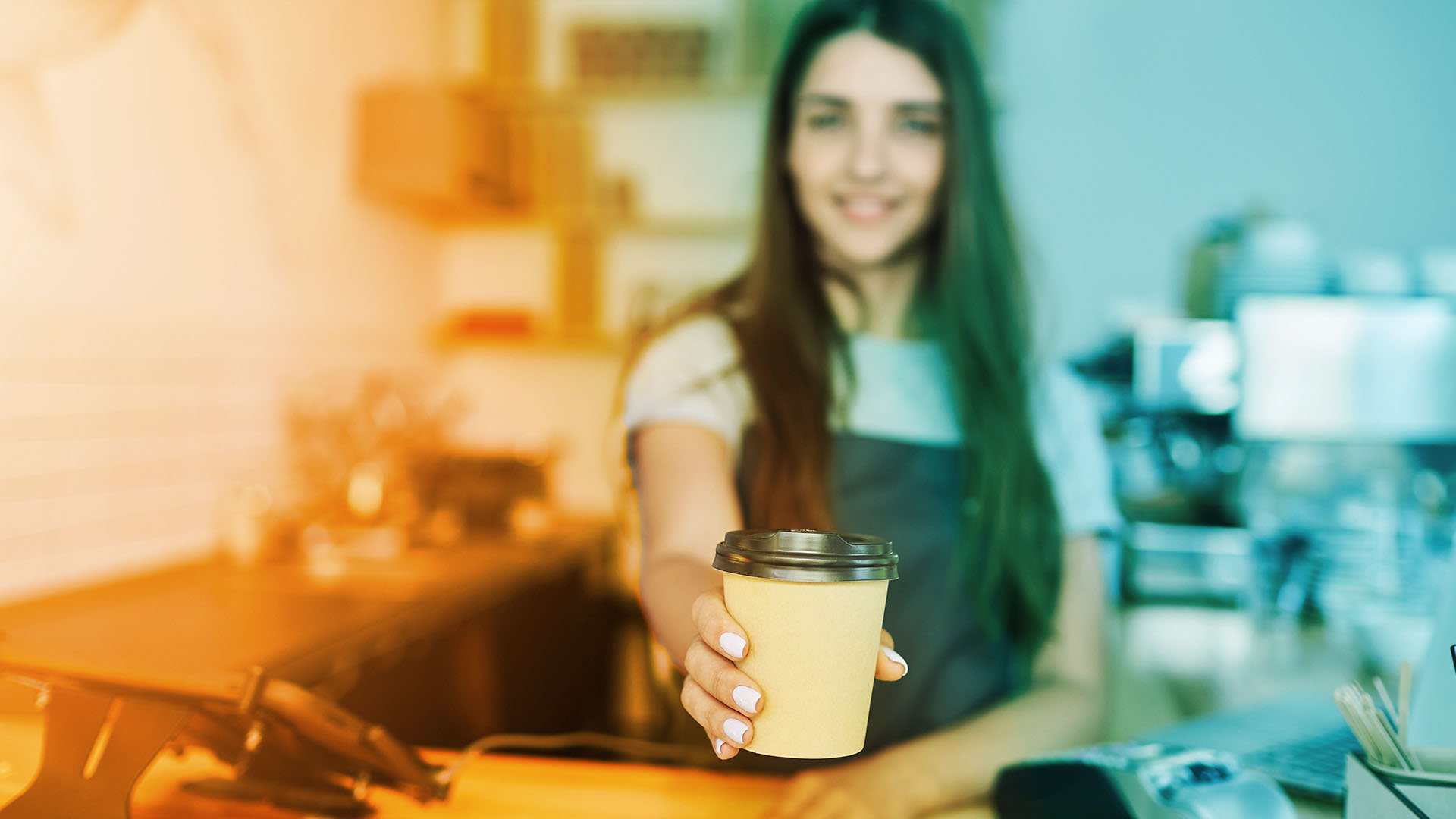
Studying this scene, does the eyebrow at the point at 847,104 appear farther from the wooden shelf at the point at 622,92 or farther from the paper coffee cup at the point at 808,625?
the wooden shelf at the point at 622,92

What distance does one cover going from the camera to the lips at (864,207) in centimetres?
99

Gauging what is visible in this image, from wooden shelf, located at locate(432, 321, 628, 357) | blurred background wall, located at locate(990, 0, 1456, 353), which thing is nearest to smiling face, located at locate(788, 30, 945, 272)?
wooden shelf, located at locate(432, 321, 628, 357)

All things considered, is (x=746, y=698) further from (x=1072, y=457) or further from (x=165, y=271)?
(x=165, y=271)

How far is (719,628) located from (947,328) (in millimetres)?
671

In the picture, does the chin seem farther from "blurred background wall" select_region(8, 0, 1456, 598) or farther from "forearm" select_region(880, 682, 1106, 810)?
"blurred background wall" select_region(8, 0, 1456, 598)

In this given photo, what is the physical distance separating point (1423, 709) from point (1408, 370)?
Answer: 5.44 feet

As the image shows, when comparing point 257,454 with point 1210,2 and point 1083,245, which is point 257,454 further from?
point 1210,2

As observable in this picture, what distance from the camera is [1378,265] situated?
1908 mm

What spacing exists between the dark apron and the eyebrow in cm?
34

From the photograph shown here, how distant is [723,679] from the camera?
0.50 metres

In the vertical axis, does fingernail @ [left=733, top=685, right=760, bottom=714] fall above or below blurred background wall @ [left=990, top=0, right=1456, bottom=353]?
below

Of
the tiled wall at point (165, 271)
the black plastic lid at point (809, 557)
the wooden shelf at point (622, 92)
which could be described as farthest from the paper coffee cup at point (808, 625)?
the wooden shelf at point (622, 92)

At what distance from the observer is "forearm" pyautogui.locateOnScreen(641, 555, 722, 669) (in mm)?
709

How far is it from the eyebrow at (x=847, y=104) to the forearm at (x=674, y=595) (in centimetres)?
49
